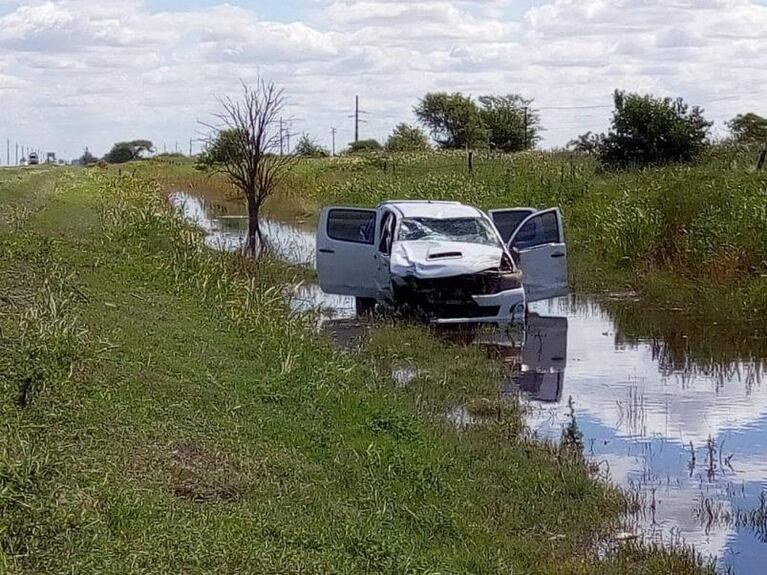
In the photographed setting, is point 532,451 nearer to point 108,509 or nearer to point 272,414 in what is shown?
point 272,414

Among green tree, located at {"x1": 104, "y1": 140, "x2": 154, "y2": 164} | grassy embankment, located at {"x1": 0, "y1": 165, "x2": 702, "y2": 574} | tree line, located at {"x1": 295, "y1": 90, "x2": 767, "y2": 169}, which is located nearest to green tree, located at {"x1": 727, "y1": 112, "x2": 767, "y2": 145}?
tree line, located at {"x1": 295, "y1": 90, "x2": 767, "y2": 169}

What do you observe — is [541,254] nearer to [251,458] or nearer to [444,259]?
[444,259]

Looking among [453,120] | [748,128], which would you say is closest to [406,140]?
[453,120]

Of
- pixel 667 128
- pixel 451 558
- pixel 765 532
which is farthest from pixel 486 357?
pixel 667 128

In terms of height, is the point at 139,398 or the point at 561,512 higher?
the point at 139,398

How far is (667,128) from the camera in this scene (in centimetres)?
3250

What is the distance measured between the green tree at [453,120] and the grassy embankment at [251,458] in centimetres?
4392

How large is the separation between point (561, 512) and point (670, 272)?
40.9ft

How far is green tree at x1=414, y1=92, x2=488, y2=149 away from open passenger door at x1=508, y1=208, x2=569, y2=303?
38.4 metres

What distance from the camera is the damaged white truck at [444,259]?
562 inches

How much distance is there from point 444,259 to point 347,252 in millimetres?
2214

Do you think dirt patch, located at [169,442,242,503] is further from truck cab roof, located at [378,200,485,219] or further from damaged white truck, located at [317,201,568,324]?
truck cab roof, located at [378,200,485,219]

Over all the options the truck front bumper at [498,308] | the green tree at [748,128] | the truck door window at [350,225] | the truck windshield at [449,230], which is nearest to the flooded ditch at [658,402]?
the truck front bumper at [498,308]

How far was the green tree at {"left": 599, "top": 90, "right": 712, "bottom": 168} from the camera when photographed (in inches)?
1281
